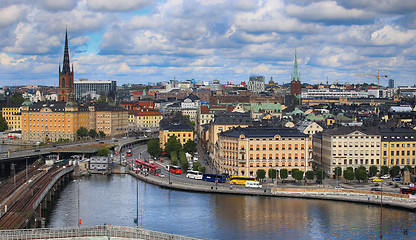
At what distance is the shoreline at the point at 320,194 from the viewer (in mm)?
59469

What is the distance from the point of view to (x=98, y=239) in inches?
1499

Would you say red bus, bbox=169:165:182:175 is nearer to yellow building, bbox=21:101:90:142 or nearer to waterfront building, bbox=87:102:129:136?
yellow building, bbox=21:101:90:142

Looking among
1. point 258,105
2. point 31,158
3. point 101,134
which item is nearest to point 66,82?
point 101,134

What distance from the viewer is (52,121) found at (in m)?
126

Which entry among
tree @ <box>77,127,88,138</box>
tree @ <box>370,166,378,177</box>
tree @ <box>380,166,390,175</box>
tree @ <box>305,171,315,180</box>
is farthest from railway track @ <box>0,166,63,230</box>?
tree @ <box>77,127,88,138</box>

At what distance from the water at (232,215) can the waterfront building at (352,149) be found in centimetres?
1446

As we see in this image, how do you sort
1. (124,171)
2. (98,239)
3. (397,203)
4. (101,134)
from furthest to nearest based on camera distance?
(101,134)
(124,171)
(397,203)
(98,239)

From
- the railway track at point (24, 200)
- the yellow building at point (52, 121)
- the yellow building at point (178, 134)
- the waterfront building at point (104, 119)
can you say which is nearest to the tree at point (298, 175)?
the railway track at point (24, 200)

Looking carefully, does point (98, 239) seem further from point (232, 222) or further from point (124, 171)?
point (124, 171)

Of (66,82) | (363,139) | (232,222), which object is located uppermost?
(66,82)

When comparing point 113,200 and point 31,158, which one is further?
point 31,158

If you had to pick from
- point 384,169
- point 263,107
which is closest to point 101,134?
point 263,107

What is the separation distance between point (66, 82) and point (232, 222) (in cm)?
12040

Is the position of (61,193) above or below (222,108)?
below
